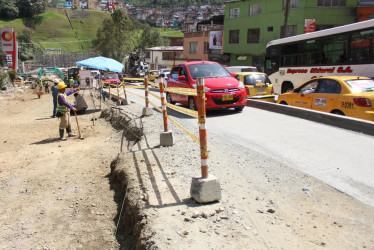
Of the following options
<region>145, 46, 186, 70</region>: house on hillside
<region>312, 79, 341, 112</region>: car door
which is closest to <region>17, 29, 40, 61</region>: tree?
<region>145, 46, 186, 70</region>: house on hillside

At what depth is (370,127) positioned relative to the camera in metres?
6.76

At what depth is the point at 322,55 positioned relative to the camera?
1393 cm

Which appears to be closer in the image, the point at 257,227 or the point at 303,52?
the point at 257,227

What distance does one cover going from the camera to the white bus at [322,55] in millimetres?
11844

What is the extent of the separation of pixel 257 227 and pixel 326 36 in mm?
12308

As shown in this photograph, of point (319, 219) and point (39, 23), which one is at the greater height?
point (39, 23)

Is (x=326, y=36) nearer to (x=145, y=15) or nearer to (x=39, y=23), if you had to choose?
(x=39, y=23)

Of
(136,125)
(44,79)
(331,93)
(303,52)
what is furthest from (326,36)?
(44,79)

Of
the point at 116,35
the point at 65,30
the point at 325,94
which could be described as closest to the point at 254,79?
the point at 325,94

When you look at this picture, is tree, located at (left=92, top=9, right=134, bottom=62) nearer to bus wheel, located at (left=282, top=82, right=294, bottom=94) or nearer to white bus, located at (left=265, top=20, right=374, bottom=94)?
white bus, located at (left=265, top=20, right=374, bottom=94)

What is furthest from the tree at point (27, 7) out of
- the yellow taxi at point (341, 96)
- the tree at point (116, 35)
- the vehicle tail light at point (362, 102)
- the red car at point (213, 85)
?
the vehicle tail light at point (362, 102)

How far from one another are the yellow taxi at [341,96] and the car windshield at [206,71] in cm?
262

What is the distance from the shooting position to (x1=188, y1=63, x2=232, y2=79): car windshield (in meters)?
A: 10.6

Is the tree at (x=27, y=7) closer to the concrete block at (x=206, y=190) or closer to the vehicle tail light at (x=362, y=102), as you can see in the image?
the vehicle tail light at (x=362, y=102)
